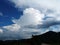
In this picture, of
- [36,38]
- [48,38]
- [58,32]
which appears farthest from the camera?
[58,32]

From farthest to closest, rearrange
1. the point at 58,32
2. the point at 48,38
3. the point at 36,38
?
the point at 58,32 < the point at 48,38 < the point at 36,38

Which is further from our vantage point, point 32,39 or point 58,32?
point 58,32

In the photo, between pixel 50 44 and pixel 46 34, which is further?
pixel 46 34

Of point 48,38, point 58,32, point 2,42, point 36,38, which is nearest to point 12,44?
point 2,42

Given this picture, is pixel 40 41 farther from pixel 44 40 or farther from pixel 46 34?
pixel 46 34

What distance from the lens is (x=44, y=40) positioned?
3228 centimetres

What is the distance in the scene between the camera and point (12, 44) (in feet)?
103

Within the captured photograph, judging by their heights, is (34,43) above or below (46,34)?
below

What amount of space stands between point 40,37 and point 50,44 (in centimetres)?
231

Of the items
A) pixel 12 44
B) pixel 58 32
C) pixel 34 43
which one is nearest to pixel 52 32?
pixel 58 32

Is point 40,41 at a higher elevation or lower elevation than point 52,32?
lower

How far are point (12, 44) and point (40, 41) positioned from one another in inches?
178

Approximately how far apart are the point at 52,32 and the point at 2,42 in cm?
940

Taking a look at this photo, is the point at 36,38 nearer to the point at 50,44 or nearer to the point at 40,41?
the point at 40,41
